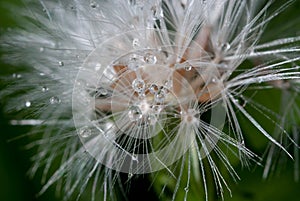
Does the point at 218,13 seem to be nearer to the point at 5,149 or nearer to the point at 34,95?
the point at 34,95

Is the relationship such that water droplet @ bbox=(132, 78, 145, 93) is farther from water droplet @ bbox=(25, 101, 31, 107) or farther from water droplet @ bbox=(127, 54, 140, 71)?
water droplet @ bbox=(25, 101, 31, 107)

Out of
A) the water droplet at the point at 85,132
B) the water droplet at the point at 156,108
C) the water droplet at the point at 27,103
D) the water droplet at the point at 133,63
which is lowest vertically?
the water droplet at the point at 85,132

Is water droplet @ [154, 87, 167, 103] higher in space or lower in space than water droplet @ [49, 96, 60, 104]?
higher

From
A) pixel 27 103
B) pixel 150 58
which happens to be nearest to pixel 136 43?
pixel 150 58

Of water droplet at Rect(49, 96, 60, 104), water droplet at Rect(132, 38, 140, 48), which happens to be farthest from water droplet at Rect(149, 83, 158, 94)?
water droplet at Rect(49, 96, 60, 104)

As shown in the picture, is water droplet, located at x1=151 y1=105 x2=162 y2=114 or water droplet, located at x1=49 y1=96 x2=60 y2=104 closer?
water droplet, located at x1=151 y1=105 x2=162 y2=114

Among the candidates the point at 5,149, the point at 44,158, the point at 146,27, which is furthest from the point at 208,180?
the point at 5,149

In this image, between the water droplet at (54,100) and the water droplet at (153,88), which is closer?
the water droplet at (153,88)

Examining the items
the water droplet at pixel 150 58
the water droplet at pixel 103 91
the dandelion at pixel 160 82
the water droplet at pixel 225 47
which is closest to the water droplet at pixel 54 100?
the dandelion at pixel 160 82

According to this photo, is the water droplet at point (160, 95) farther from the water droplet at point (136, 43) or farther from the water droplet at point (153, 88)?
the water droplet at point (136, 43)
